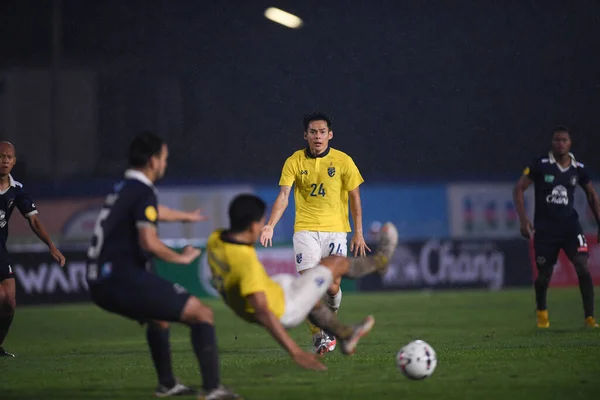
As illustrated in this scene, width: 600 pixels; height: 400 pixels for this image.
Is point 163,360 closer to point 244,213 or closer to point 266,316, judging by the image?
point 266,316

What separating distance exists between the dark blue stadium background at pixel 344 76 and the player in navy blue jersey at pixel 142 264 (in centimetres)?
2233

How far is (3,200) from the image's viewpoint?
1160cm

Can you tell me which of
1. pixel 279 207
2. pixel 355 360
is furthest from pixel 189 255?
pixel 279 207

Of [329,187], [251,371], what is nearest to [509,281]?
[329,187]

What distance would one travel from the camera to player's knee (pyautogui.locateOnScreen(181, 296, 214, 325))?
280 inches

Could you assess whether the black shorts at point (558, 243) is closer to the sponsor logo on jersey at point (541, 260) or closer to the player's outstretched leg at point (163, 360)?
the sponsor logo on jersey at point (541, 260)

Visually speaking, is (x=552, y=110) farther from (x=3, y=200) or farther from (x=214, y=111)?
(x=3, y=200)

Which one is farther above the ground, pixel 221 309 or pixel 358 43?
pixel 358 43

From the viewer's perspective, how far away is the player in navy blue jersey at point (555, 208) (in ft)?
44.4

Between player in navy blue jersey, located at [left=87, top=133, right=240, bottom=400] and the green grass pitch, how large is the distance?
2.39 feet

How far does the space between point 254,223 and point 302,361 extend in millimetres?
1043

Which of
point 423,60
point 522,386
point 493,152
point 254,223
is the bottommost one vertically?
point 522,386

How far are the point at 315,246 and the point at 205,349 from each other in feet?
13.8

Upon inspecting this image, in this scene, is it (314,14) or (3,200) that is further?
(314,14)
